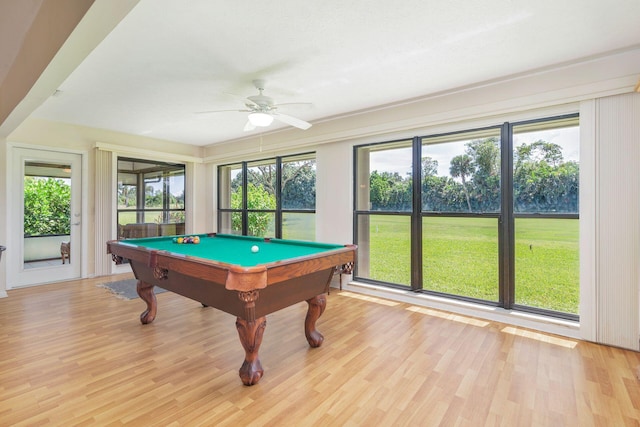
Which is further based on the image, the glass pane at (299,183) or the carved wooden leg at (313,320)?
the glass pane at (299,183)

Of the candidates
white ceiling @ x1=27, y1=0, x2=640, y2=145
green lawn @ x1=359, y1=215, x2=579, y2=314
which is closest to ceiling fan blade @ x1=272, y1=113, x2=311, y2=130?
white ceiling @ x1=27, y1=0, x2=640, y2=145

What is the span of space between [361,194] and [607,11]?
2.96 metres

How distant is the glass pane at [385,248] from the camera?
13.3 feet

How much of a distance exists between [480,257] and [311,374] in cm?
241

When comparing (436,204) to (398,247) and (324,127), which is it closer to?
(398,247)

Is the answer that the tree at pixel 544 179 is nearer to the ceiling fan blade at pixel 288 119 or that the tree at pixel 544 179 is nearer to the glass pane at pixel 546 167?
the glass pane at pixel 546 167

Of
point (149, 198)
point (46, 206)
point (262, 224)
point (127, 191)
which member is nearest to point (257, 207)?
point (262, 224)

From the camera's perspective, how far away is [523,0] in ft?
6.37

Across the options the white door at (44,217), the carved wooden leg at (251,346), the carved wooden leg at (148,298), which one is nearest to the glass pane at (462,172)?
the carved wooden leg at (251,346)

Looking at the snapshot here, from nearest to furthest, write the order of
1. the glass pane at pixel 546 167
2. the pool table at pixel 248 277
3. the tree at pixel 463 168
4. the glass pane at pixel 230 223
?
the pool table at pixel 248 277, the glass pane at pixel 546 167, the tree at pixel 463 168, the glass pane at pixel 230 223

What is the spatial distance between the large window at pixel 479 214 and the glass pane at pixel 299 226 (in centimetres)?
91

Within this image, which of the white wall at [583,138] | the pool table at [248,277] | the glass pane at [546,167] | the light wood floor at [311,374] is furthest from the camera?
the glass pane at [546,167]

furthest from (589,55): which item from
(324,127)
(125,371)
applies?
(125,371)

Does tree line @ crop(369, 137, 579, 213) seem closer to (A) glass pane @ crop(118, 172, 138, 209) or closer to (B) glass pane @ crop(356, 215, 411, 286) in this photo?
(B) glass pane @ crop(356, 215, 411, 286)
